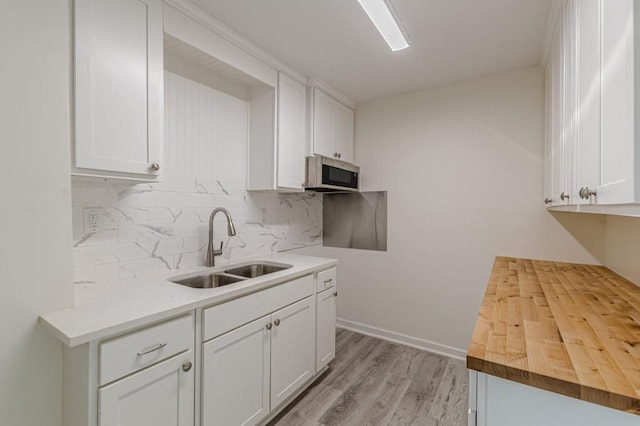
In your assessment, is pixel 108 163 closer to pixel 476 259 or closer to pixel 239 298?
pixel 239 298

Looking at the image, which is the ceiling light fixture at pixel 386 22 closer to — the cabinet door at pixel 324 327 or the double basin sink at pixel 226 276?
the double basin sink at pixel 226 276

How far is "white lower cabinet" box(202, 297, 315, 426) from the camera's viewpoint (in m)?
1.46

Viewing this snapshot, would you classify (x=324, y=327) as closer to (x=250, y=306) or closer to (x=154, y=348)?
(x=250, y=306)

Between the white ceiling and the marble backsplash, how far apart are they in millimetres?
1136

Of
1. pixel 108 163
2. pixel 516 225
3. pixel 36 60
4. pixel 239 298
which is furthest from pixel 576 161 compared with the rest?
pixel 36 60

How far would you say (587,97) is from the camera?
1083 mm

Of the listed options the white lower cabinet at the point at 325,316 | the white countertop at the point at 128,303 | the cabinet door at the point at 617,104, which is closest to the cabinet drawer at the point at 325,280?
the white lower cabinet at the point at 325,316

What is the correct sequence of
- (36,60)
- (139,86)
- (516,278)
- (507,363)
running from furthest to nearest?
(516,278)
(139,86)
(36,60)
(507,363)

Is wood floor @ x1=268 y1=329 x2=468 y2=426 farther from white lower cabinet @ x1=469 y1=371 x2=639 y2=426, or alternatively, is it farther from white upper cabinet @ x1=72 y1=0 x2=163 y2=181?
white upper cabinet @ x1=72 y1=0 x2=163 y2=181

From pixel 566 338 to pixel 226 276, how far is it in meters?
1.76

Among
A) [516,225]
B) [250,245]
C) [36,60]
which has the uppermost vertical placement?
[36,60]

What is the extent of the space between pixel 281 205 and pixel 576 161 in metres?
2.20

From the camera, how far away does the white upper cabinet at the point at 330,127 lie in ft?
8.77

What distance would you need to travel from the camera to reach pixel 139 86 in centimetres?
147
